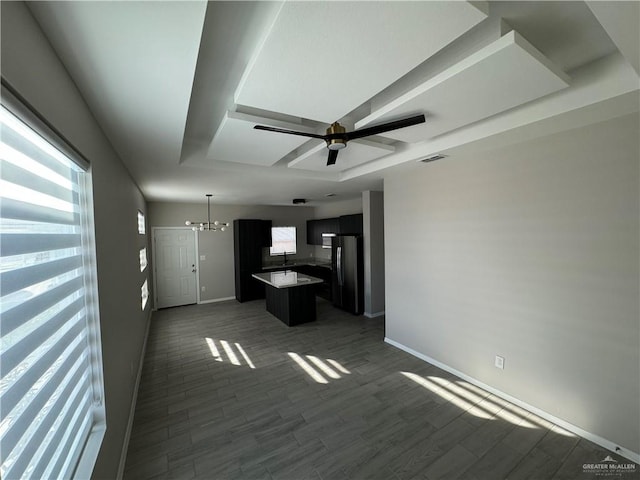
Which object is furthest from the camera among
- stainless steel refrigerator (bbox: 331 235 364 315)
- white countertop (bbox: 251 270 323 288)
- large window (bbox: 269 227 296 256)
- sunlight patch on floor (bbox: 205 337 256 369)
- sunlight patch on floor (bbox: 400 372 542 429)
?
large window (bbox: 269 227 296 256)

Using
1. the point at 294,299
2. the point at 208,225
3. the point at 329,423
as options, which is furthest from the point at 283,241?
the point at 329,423

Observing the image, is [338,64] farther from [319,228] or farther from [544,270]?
[319,228]

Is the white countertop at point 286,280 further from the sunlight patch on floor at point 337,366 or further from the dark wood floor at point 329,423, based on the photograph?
the sunlight patch on floor at point 337,366

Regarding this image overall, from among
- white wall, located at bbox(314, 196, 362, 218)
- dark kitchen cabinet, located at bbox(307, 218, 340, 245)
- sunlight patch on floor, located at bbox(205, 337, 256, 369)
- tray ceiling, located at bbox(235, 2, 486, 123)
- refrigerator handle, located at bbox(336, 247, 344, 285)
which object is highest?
tray ceiling, located at bbox(235, 2, 486, 123)

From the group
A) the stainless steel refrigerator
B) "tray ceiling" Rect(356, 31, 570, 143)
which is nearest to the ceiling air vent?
"tray ceiling" Rect(356, 31, 570, 143)

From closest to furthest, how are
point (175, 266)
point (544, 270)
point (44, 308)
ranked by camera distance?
point (44, 308), point (544, 270), point (175, 266)

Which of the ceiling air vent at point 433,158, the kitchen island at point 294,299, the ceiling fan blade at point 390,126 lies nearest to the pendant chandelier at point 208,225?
the kitchen island at point 294,299

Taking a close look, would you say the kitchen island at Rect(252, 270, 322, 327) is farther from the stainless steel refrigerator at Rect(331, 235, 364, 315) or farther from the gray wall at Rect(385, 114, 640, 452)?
the gray wall at Rect(385, 114, 640, 452)

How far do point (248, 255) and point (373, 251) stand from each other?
3.35 metres

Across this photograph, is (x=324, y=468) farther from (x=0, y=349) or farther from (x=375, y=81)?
(x=375, y=81)

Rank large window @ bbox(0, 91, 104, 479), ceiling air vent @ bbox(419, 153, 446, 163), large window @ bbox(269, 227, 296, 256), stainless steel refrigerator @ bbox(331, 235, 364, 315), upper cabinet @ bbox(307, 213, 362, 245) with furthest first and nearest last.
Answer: large window @ bbox(269, 227, 296, 256) → upper cabinet @ bbox(307, 213, 362, 245) → stainless steel refrigerator @ bbox(331, 235, 364, 315) → ceiling air vent @ bbox(419, 153, 446, 163) → large window @ bbox(0, 91, 104, 479)

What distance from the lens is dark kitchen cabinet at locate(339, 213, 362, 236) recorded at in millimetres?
5516

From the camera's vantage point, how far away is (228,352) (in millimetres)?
3871

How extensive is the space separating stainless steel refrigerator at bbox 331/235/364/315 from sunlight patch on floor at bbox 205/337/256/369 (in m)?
2.41
